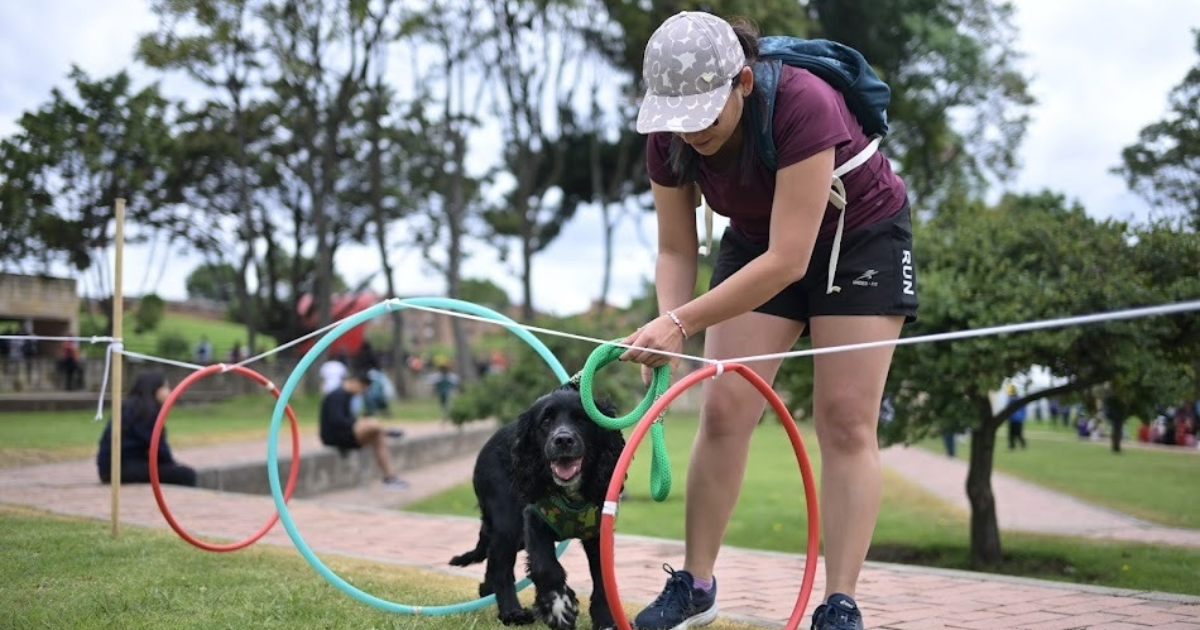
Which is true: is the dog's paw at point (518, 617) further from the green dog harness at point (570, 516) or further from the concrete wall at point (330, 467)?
the concrete wall at point (330, 467)

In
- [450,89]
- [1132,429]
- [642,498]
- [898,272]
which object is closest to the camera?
[898,272]

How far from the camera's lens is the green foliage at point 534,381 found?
519 inches

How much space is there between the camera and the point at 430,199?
123ft

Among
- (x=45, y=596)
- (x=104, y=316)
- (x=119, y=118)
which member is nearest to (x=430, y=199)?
(x=119, y=118)

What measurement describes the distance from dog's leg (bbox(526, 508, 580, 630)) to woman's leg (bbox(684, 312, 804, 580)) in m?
0.47

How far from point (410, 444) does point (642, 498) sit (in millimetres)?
5020

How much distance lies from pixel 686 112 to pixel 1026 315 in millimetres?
4791

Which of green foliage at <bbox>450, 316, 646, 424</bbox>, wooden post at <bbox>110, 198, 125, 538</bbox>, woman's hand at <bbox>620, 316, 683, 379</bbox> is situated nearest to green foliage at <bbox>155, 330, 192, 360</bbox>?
green foliage at <bbox>450, 316, 646, 424</bbox>

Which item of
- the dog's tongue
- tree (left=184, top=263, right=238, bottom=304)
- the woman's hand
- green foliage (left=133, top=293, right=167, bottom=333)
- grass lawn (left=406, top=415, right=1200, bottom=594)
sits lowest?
grass lawn (left=406, top=415, right=1200, bottom=594)

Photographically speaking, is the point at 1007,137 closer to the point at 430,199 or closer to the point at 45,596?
the point at 430,199

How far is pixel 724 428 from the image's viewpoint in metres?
4.08

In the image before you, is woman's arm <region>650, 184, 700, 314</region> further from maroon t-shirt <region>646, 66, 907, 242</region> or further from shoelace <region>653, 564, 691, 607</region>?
shoelace <region>653, 564, 691, 607</region>

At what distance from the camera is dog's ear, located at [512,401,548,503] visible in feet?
13.4

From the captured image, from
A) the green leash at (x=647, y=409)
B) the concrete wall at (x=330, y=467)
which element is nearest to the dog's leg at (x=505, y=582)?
the green leash at (x=647, y=409)
